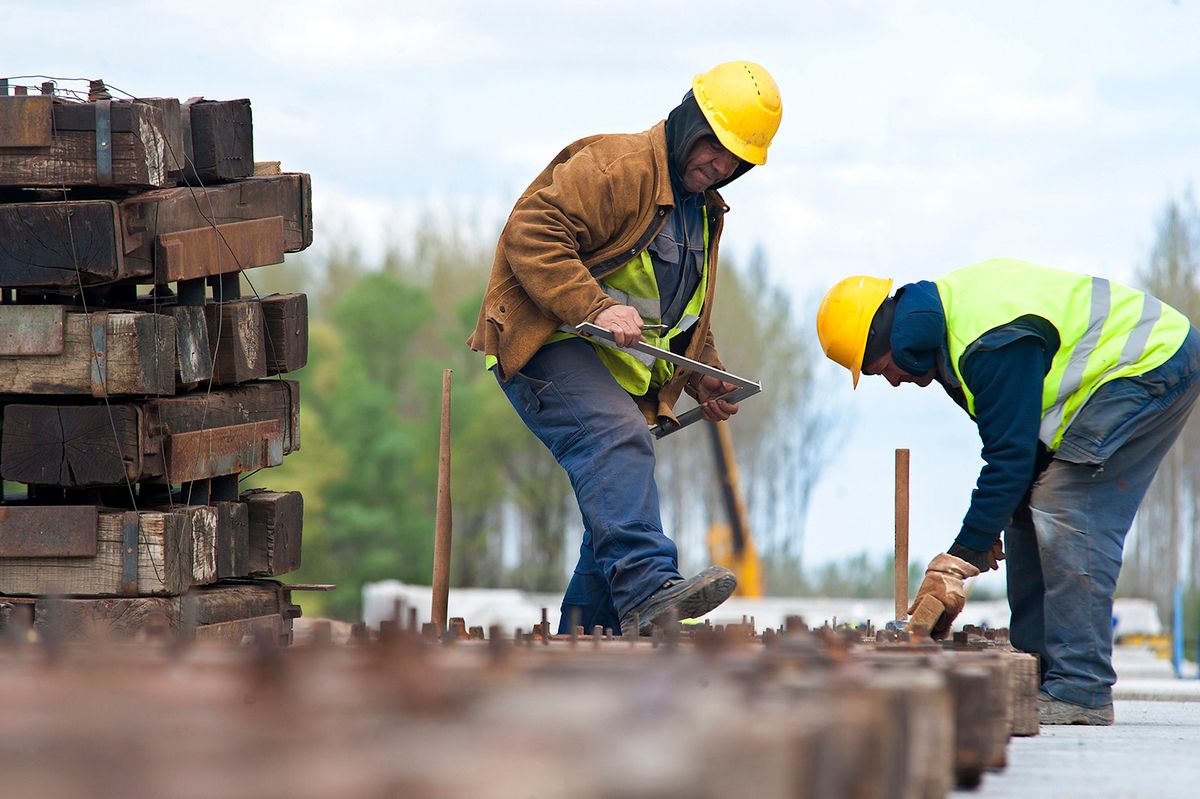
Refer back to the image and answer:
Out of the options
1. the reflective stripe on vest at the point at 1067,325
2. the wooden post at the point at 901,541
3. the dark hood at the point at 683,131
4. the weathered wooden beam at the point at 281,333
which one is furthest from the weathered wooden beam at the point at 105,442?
the reflective stripe on vest at the point at 1067,325

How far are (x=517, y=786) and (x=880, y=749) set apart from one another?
27.5 inches

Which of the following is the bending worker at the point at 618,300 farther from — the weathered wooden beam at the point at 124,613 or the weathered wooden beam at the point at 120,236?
the weathered wooden beam at the point at 124,613

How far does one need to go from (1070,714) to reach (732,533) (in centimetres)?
2340

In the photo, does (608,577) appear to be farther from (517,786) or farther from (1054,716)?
(517,786)

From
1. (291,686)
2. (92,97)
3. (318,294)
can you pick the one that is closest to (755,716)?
(291,686)

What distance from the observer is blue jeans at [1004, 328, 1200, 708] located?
180 inches

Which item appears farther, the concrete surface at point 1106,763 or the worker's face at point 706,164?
the worker's face at point 706,164

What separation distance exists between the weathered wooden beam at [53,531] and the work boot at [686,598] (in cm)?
175

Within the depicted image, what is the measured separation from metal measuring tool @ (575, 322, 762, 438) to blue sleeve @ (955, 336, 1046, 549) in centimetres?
73

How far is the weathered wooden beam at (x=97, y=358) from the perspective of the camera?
450 centimetres

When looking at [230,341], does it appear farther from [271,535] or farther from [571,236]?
[571,236]

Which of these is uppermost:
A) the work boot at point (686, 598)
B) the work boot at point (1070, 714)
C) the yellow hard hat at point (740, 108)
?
the yellow hard hat at point (740, 108)

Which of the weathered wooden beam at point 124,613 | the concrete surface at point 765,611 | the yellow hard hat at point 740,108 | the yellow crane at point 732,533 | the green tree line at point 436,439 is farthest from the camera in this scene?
the green tree line at point 436,439

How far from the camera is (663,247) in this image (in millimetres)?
4973
